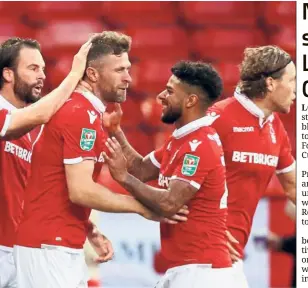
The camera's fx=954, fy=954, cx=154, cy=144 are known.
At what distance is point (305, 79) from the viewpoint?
5.62 metres

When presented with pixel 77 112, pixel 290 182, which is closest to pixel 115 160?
pixel 77 112

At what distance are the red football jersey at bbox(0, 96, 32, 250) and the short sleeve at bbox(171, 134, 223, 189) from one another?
0.90 metres

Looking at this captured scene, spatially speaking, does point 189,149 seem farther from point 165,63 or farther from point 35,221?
point 165,63

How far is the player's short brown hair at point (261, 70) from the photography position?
17.0 ft

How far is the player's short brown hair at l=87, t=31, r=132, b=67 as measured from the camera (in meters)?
4.50

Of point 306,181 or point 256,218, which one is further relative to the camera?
point 256,218

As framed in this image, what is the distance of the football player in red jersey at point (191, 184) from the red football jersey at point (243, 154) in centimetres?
47

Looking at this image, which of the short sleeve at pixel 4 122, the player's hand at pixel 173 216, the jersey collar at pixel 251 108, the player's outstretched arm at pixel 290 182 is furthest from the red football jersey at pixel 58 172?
the player's outstretched arm at pixel 290 182

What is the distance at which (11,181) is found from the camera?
4879 mm

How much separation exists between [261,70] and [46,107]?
55.1 inches

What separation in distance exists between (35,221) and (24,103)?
849 mm

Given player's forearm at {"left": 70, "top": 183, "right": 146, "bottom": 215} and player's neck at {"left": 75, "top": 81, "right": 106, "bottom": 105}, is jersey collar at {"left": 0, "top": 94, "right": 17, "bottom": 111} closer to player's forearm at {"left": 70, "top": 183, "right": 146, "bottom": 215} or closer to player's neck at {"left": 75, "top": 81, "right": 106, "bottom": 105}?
player's neck at {"left": 75, "top": 81, "right": 106, "bottom": 105}

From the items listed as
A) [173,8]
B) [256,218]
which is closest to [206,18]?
[173,8]

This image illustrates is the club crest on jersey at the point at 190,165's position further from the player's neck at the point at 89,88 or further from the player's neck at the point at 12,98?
the player's neck at the point at 12,98
